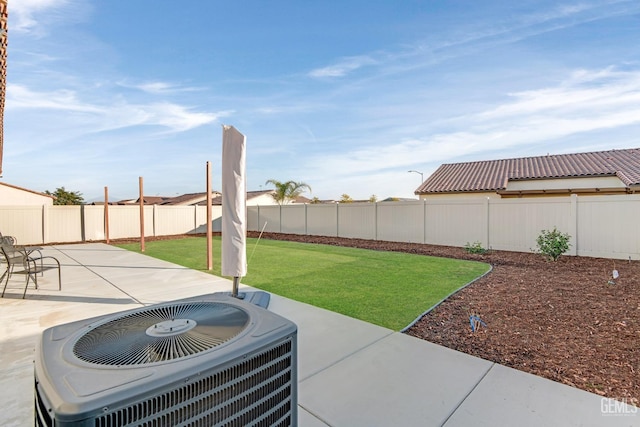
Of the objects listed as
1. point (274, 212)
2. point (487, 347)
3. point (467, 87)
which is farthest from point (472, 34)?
point (274, 212)

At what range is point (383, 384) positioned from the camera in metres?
2.59

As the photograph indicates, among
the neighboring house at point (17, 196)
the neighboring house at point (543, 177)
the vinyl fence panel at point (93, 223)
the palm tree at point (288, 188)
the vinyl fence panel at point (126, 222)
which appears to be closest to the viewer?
the neighboring house at point (543, 177)

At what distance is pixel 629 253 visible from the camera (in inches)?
307

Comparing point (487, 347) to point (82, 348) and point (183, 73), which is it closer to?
point (82, 348)

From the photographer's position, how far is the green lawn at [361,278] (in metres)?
4.52

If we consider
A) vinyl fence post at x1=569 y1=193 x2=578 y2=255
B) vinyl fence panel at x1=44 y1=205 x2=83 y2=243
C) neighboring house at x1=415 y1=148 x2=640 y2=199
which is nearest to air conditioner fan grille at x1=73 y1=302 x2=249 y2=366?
vinyl fence post at x1=569 y1=193 x2=578 y2=255

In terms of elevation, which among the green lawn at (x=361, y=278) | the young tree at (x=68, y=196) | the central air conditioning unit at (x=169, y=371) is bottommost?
the green lawn at (x=361, y=278)

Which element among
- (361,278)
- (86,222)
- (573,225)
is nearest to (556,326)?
(361,278)

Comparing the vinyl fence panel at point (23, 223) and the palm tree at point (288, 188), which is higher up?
the palm tree at point (288, 188)

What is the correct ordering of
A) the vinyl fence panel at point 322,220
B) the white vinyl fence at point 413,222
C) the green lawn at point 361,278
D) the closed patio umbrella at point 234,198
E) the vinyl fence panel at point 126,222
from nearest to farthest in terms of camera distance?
1. the closed patio umbrella at point 234,198
2. the green lawn at point 361,278
3. the white vinyl fence at point 413,222
4. the vinyl fence panel at point 322,220
5. the vinyl fence panel at point 126,222

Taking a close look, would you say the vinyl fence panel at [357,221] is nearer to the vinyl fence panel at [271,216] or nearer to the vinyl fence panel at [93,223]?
the vinyl fence panel at [271,216]

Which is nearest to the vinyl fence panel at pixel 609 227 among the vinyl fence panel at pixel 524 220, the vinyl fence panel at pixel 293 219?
the vinyl fence panel at pixel 524 220

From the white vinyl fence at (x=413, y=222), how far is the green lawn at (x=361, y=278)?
1.69 meters

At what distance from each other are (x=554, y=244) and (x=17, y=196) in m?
27.1
